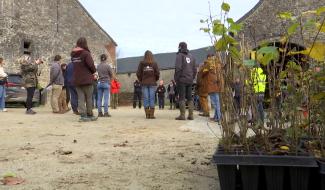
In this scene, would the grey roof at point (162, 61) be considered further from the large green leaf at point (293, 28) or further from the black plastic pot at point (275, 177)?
the black plastic pot at point (275, 177)

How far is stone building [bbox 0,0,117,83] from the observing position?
24500mm

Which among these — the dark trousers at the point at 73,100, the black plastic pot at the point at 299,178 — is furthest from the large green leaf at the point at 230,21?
the dark trousers at the point at 73,100

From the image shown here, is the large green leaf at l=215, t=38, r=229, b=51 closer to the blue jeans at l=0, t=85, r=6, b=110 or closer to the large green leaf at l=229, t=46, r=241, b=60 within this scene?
the large green leaf at l=229, t=46, r=241, b=60

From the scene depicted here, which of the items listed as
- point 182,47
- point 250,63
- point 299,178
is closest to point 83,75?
point 182,47

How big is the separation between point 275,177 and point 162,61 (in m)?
59.5

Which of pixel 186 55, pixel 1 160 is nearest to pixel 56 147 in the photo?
pixel 1 160

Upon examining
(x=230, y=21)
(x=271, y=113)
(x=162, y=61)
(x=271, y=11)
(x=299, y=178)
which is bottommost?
(x=299, y=178)

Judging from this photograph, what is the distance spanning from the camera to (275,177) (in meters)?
2.96

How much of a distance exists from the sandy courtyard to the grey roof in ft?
162

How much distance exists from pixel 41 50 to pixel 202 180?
969 inches

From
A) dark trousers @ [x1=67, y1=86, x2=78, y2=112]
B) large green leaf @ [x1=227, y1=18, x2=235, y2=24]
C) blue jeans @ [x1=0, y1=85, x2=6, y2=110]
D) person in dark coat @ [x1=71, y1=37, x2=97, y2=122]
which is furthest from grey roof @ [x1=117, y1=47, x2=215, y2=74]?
large green leaf @ [x1=227, y1=18, x2=235, y2=24]

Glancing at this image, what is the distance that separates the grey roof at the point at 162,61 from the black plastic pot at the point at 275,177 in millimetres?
53201

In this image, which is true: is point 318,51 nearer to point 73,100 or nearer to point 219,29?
point 219,29

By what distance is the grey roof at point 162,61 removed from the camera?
58.6 m
